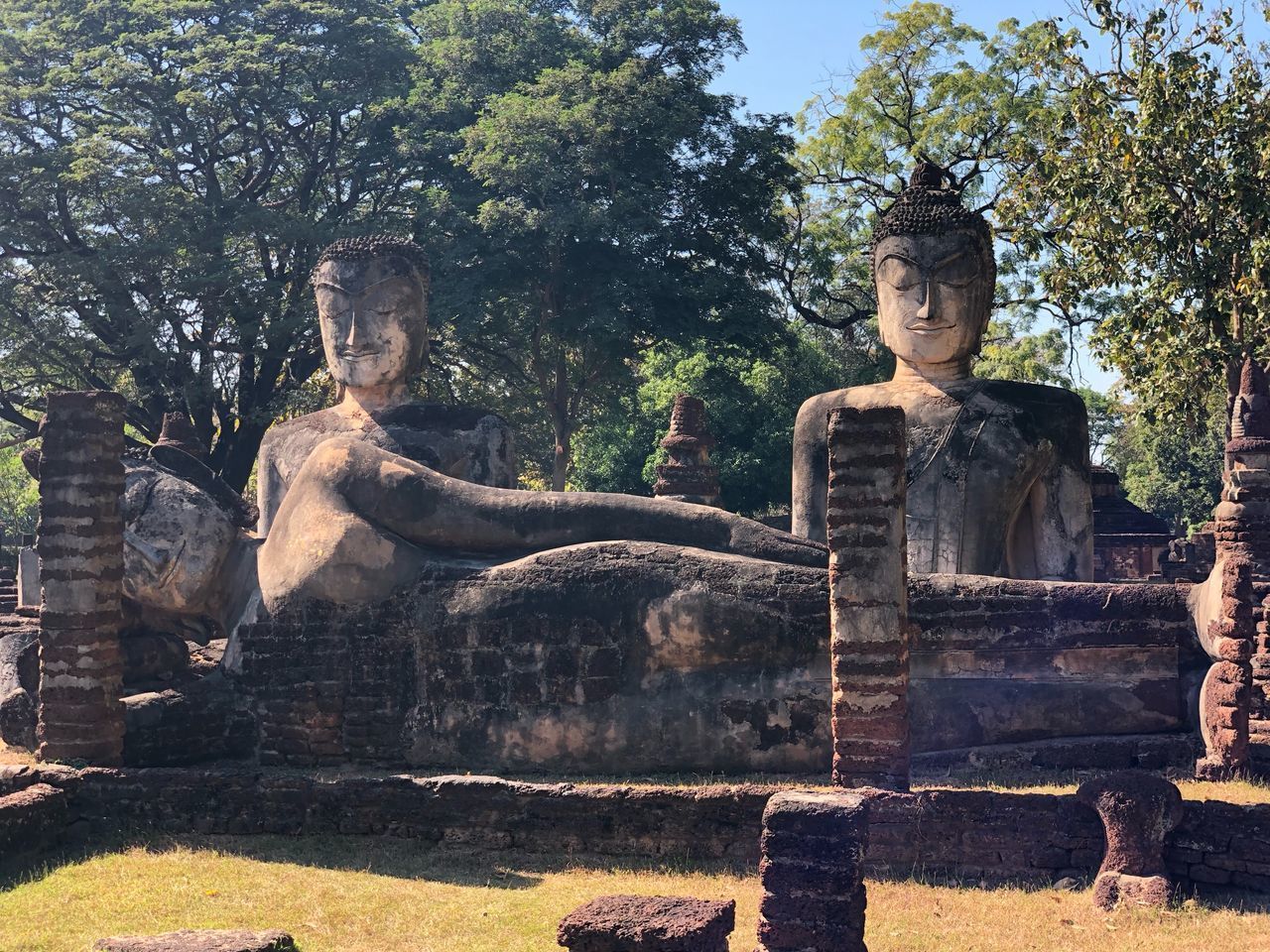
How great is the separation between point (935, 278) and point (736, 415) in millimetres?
16671

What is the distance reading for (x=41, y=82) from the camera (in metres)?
24.1

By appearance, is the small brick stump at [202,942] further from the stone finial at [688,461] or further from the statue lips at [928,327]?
the stone finial at [688,461]

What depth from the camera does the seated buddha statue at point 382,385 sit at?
1231cm

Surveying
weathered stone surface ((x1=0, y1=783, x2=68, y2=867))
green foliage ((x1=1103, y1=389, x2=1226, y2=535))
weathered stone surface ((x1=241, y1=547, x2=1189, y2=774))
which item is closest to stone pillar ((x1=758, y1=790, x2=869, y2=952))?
weathered stone surface ((x1=241, y1=547, x2=1189, y2=774))

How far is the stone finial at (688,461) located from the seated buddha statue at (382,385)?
7042 mm

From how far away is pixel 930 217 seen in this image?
35.8ft

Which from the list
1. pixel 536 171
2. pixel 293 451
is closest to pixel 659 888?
pixel 293 451

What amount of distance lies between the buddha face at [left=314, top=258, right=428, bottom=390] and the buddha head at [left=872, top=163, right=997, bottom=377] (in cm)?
418

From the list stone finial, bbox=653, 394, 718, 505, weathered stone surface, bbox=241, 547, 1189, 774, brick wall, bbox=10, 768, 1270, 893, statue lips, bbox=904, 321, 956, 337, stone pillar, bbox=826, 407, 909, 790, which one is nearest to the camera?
brick wall, bbox=10, 768, 1270, 893

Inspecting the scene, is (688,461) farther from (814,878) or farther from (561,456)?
(814,878)

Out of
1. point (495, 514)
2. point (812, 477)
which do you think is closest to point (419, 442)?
point (495, 514)

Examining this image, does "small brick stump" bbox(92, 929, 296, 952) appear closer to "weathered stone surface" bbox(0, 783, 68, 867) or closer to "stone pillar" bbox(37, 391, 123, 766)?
"weathered stone surface" bbox(0, 783, 68, 867)

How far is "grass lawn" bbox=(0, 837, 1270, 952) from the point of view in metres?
6.89

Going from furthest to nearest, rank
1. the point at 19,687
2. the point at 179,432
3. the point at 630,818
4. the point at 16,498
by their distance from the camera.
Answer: the point at 16,498 → the point at 179,432 → the point at 19,687 → the point at 630,818
